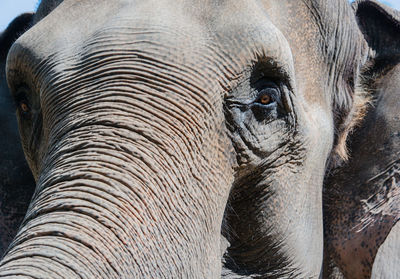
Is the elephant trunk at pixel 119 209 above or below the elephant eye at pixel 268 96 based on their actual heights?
below

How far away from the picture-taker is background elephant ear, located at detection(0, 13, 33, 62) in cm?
363

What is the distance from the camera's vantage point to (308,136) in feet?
9.38

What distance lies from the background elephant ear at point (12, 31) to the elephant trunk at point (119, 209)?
1.37m

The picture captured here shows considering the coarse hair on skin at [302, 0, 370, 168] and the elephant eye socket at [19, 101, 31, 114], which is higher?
the elephant eye socket at [19, 101, 31, 114]

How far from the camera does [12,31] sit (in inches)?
146

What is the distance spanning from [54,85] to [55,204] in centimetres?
54

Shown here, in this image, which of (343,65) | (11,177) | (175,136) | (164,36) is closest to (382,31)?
(343,65)

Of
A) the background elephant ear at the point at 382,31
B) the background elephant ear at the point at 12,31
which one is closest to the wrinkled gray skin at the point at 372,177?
the background elephant ear at the point at 382,31

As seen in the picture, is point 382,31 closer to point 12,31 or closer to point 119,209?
point 12,31

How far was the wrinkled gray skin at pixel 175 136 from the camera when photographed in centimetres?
206

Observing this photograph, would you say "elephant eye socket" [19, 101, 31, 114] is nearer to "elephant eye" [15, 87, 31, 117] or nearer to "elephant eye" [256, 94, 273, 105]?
"elephant eye" [15, 87, 31, 117]

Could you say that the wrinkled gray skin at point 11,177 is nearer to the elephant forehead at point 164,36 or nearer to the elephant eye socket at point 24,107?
the elephant eye socket at point 24,107

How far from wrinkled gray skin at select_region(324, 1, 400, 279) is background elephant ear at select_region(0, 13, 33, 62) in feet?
4.92

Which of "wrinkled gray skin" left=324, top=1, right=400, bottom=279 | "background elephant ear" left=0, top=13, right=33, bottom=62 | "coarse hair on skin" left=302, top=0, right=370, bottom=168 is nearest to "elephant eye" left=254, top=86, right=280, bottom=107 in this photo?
"coarse hair on skin" left=302, top=0, right=370, bottom=168
